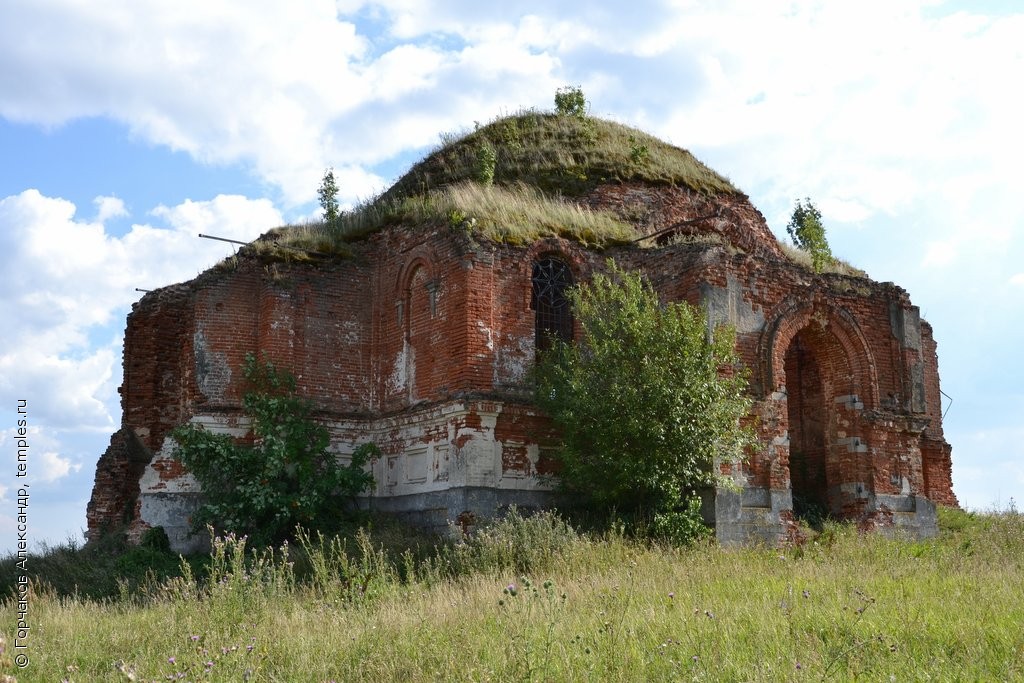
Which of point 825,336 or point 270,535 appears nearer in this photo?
point 270,535

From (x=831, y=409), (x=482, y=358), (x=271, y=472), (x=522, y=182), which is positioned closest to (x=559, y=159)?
(x=522, y=182)

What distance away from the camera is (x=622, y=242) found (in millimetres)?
17969

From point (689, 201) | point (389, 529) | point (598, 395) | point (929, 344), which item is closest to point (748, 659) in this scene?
point (598, 395)

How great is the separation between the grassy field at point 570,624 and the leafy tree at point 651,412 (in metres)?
1.41

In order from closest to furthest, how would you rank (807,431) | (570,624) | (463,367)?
(570,624), (463,367), (807,431)

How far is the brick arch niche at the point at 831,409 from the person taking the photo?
16.9 m

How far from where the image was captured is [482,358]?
16.0 m

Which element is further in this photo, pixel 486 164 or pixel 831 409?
pixel 486 164

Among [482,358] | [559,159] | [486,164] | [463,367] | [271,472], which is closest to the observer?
[463,367]

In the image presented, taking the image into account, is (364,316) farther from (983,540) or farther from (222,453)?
(983,540)

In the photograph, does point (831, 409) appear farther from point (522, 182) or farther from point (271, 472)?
point (271, 472)

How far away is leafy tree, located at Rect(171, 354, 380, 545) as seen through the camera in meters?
16.1

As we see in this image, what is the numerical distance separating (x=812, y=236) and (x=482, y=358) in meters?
9.89

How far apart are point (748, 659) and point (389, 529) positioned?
8.58m
